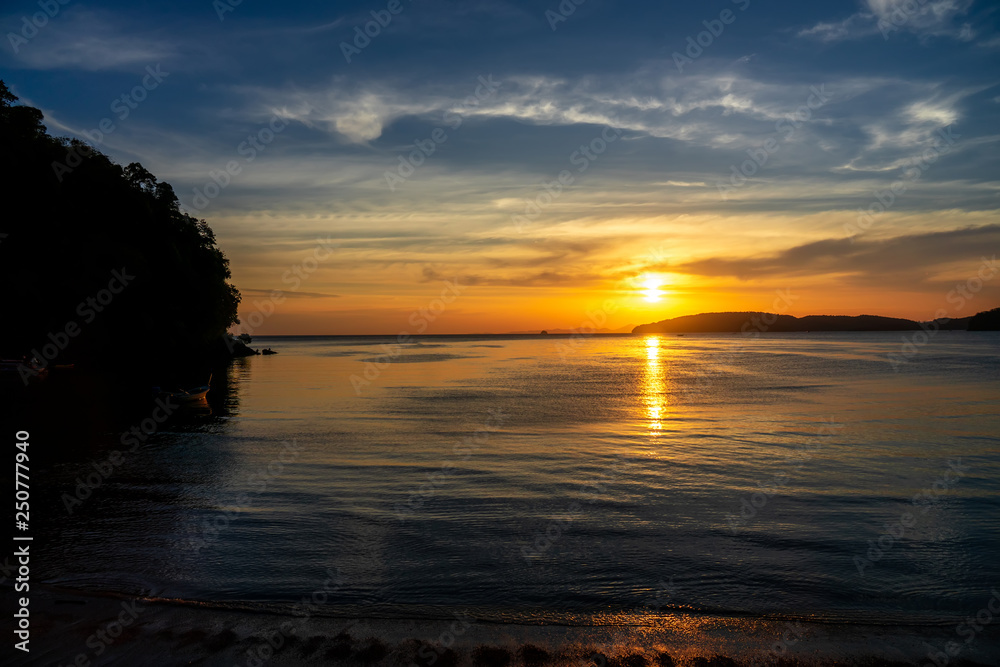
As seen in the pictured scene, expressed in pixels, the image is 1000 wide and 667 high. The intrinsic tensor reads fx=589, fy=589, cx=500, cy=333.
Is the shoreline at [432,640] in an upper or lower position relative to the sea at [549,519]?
upper

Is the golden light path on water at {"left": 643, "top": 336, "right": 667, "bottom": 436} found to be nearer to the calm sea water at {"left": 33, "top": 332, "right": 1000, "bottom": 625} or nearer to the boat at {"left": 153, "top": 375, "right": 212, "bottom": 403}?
the calm sea water at {"left": 33, "top": 332, "right": 1000, "bottom": 625}

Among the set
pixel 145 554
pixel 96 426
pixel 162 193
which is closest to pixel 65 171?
pixel 162 193

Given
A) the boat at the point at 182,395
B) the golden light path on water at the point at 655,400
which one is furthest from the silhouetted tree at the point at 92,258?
the golden light path on water at the point at 655,400

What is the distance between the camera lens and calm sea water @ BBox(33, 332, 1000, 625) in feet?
32.4

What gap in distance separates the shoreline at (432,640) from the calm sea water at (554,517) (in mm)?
575

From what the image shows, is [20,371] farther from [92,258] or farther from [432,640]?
[432,640]

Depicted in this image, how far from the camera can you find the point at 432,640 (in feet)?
26.2

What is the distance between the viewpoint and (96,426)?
90.6 ft

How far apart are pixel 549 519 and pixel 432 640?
6454mm

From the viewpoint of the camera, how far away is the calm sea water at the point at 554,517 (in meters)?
9.88

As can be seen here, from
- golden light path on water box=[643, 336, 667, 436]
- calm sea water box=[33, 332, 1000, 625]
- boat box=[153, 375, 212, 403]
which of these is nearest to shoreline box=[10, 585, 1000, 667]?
calm sea water box=[33, 332, 1000, 625]

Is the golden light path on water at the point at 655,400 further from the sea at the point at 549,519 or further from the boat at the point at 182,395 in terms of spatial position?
the boat at the point at 182,395

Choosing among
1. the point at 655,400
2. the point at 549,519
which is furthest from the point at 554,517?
the point at 655,400

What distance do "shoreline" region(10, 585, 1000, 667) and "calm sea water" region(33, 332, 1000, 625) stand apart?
0.57 metres
